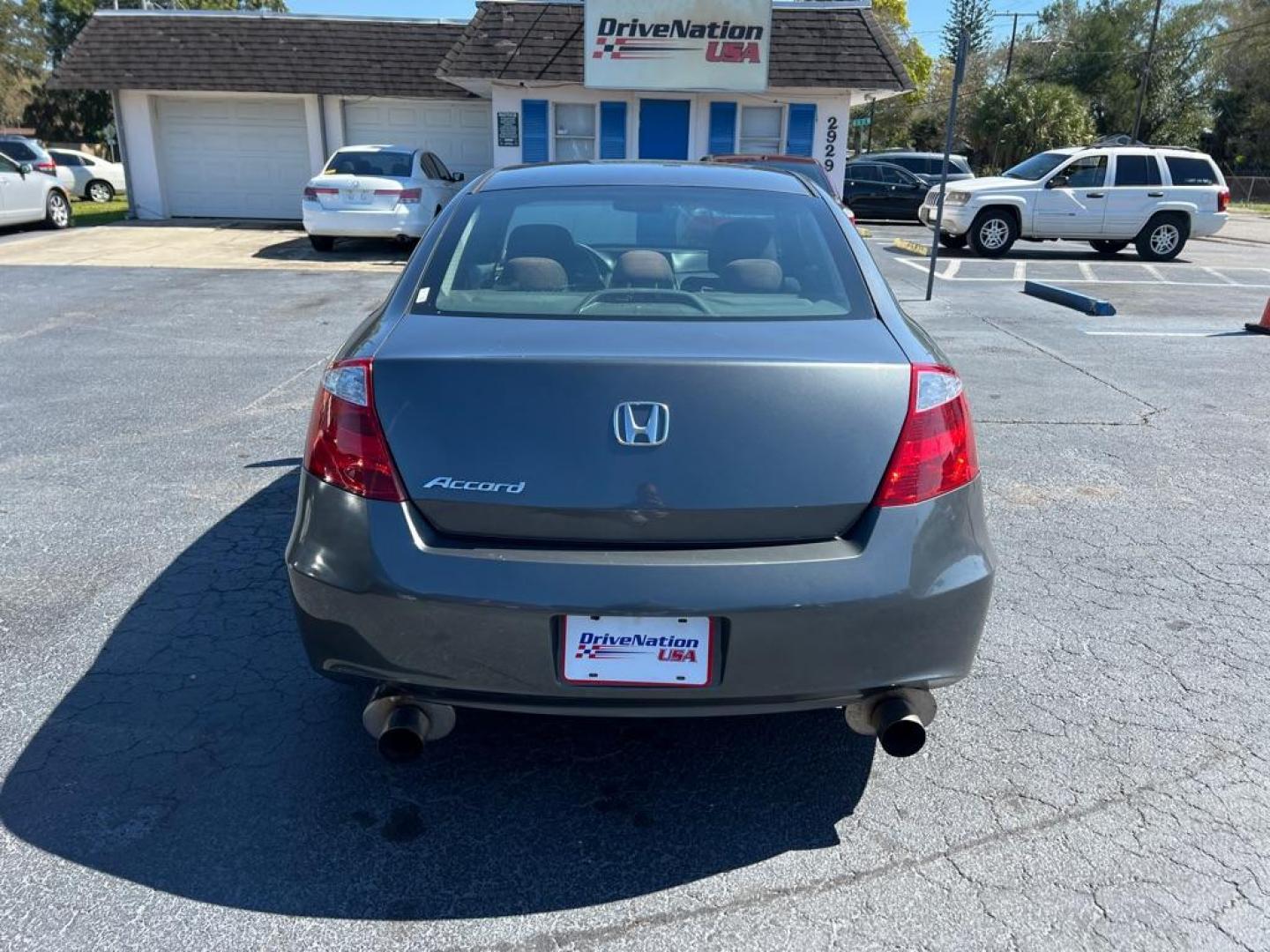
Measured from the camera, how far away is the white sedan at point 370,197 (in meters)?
14.2

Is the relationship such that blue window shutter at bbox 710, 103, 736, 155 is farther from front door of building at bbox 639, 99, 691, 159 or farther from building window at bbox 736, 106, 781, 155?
front door of building at bbox 639, 99, 691, 159

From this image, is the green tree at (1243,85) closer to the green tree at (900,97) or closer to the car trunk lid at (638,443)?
the green tree at (900,97)

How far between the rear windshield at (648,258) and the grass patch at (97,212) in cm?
1815

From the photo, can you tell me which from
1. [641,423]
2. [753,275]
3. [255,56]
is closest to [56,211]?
[255,56]

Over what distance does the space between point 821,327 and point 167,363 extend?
6.41 meters

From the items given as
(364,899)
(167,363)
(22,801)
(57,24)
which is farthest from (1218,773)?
(57,24)

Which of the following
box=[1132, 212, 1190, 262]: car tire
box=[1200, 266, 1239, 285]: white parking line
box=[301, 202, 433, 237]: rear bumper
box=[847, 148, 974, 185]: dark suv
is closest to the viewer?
box=[1200, 266, 1239, 285]: white parking line

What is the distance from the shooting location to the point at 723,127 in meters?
18.2

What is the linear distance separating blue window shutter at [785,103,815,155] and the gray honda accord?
1715cm

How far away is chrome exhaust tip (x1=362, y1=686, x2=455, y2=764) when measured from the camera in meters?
2.35

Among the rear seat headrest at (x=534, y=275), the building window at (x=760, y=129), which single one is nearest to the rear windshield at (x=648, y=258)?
the rear seat headrest at (x=534, y=275)

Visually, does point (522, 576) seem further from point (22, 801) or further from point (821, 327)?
point (22, 801)

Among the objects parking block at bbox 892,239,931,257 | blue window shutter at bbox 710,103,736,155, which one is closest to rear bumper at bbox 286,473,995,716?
parking block at bbox 892,239,931,257

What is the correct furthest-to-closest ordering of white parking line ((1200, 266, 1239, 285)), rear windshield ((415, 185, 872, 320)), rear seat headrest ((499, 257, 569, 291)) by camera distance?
white parking line ((1200, 266, 1239, 285))
rear seat headrest ((499, 257, 569, 291))
rear windshield ((415, 185, 872, 320))
